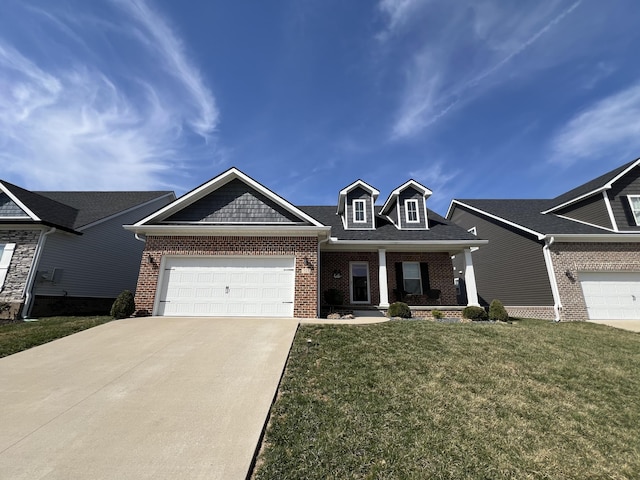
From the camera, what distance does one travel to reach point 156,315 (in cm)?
1008

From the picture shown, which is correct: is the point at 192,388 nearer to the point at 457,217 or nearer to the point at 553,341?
the point at 553,341

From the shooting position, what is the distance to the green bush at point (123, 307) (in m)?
9.71

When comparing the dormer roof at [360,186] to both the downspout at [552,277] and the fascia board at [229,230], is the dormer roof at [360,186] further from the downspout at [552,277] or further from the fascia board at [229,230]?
the downspout at [552,277]

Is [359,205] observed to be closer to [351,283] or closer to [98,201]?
[351,283]

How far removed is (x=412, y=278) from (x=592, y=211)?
1008cm

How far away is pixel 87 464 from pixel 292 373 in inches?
119

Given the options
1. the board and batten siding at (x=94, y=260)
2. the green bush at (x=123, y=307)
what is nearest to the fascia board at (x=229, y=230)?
the green bush at (x=123, y=307)

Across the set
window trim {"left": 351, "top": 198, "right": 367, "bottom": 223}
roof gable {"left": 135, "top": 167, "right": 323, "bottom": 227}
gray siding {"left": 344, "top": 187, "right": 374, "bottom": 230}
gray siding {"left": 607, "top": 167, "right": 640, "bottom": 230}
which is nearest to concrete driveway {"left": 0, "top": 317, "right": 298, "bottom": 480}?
roof gable {"left": 135, "top": 167, "right": 323, "bottom": 227}

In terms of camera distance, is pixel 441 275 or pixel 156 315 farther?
pixel 441 275

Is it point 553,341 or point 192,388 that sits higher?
point 553,341

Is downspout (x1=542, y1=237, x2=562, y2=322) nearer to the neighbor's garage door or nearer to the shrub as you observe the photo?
the neighbor's garage door

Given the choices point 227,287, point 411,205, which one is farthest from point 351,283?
point 227,287

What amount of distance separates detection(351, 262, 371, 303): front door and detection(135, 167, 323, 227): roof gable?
4.18m

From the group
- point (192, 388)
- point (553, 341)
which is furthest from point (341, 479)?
point (553, 341)
